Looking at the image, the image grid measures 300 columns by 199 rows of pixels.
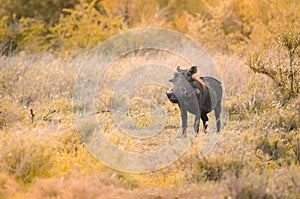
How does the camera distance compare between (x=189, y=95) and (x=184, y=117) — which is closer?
(x=189, y=95)

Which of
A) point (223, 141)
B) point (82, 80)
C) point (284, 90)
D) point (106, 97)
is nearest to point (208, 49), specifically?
point (82, 80)

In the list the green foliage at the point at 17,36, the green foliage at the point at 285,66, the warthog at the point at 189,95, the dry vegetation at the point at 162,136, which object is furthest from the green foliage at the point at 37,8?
the warthog at the point at 189,95

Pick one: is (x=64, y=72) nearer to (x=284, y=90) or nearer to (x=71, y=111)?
(x=71, y=111)

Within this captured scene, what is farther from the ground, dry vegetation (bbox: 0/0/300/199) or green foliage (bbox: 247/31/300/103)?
green foliage (bbox: 247/31/300/103)

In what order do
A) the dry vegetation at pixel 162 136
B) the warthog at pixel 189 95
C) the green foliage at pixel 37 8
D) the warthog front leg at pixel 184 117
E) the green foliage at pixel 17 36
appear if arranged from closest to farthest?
1. the dry vegetation at pixel 162 136
2. the warthog at pixel 189 95
3. the warthog front leg at pixel 184 117
4. the green foliage at pixel 17 36
5. the green foliage at pixel 37 8

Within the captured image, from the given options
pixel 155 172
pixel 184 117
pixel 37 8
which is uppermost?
pixel 37 8

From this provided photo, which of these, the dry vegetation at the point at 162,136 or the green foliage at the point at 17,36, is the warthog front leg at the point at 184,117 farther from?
the green foliage at the point at 17,36

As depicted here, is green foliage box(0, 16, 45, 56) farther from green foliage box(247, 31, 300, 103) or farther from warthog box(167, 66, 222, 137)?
warthog box(167, 66, 222, 137)

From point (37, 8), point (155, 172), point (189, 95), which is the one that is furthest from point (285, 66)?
point (37, 8)

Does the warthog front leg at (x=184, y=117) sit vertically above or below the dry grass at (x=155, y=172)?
above

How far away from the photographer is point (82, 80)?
48.8ft

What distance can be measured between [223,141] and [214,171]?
755mm

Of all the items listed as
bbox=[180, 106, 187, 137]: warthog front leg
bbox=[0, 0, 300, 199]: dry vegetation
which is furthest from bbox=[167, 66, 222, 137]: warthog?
bbox=[0, 0, 300, 199]: dry vegetation

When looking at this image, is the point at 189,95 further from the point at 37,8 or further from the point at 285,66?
the point at 37,8
